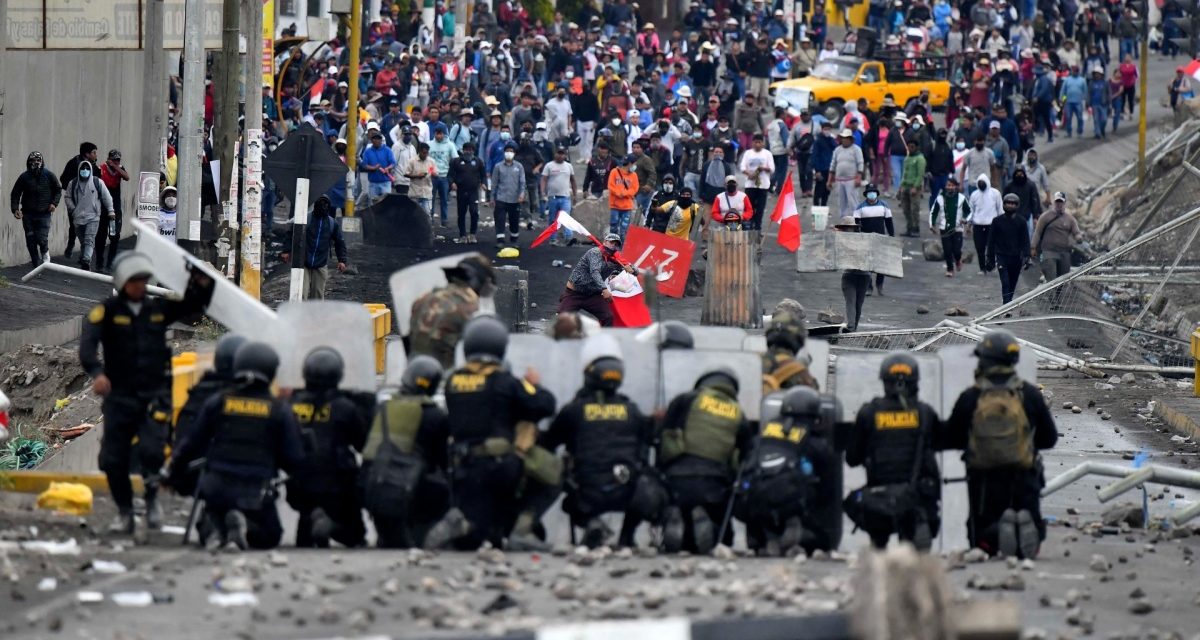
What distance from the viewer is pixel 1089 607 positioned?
10.5 meters

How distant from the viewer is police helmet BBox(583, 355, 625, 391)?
38.9 feet

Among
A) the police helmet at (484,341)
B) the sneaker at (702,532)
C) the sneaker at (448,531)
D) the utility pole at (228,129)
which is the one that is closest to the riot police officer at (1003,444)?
the sneaker at (702,532)

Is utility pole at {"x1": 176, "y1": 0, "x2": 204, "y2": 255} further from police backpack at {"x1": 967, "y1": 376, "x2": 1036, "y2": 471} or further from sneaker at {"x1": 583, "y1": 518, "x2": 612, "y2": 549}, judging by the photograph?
police backpack at {"x1": 967, "y1": 376, "x2": 1036, "y2": 471}

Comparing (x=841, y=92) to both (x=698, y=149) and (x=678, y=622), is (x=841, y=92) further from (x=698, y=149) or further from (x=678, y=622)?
(x=678, y=622)

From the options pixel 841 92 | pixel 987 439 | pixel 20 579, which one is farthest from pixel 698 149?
pixel 20 579

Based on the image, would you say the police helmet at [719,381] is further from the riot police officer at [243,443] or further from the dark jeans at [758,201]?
the dark jeans at [758,201]

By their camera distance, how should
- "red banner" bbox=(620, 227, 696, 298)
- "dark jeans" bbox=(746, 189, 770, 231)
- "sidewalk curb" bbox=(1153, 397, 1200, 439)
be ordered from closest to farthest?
"sidewalk curb" bbox=(1153, 397, 1200, 439) → "red banner" bbox=(620, 227, 696, 298) → "dark jeans" bbox=(746, 189, 770, 231)

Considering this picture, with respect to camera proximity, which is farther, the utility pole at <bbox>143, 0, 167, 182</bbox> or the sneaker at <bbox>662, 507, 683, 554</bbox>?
the utility pole at <bbox>143, 0, 167, 182</bbox>

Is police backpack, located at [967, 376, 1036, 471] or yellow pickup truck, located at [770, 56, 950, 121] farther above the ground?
yellow pickup truck, located at [770, 56, 950, 121]

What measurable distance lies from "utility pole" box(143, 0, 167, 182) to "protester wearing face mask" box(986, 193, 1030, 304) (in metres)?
9.71

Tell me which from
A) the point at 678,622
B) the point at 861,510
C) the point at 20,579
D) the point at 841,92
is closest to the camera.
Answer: the point at 678,622

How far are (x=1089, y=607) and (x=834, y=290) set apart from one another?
17.4 metres

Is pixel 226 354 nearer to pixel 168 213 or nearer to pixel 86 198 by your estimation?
pixel 168 213

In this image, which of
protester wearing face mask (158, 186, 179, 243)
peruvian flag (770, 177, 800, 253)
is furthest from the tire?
protester wearing face mask (158, 186, 179, 243)
